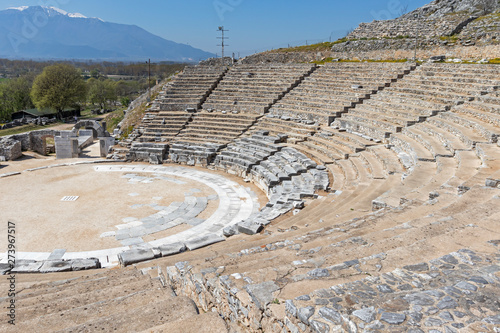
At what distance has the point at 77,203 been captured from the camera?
13.5 meters

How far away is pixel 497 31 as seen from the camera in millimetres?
20750

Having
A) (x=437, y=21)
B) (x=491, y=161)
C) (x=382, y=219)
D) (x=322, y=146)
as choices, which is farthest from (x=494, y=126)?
(x=437, y=21)

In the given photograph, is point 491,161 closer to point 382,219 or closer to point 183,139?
point 382,219

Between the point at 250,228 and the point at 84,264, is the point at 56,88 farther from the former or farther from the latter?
the point at 250,228

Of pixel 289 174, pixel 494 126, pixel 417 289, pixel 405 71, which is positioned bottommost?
pixel 289 174

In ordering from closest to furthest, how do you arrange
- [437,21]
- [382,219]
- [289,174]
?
[382,219], [289,174], [437,21]

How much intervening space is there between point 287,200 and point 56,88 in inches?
1808

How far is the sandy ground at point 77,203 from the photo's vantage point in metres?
10.5

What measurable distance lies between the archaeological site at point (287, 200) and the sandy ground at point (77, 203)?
3.6 inches

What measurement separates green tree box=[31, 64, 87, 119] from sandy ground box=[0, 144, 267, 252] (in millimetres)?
31373

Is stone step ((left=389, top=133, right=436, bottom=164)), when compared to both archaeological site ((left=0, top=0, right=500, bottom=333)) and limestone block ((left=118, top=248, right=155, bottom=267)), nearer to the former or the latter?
archaeological site ((left=0, top=0, right=500, bottom=333))

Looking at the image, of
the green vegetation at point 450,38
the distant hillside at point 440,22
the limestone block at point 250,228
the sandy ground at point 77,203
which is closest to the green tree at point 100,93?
the sandy ground at point 77,203

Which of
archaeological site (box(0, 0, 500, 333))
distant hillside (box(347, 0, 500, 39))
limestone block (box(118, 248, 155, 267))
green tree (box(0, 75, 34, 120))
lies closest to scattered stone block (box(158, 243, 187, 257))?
archaeological site (box(0, 0, 500, 333))

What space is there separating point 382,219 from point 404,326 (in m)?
4.19
